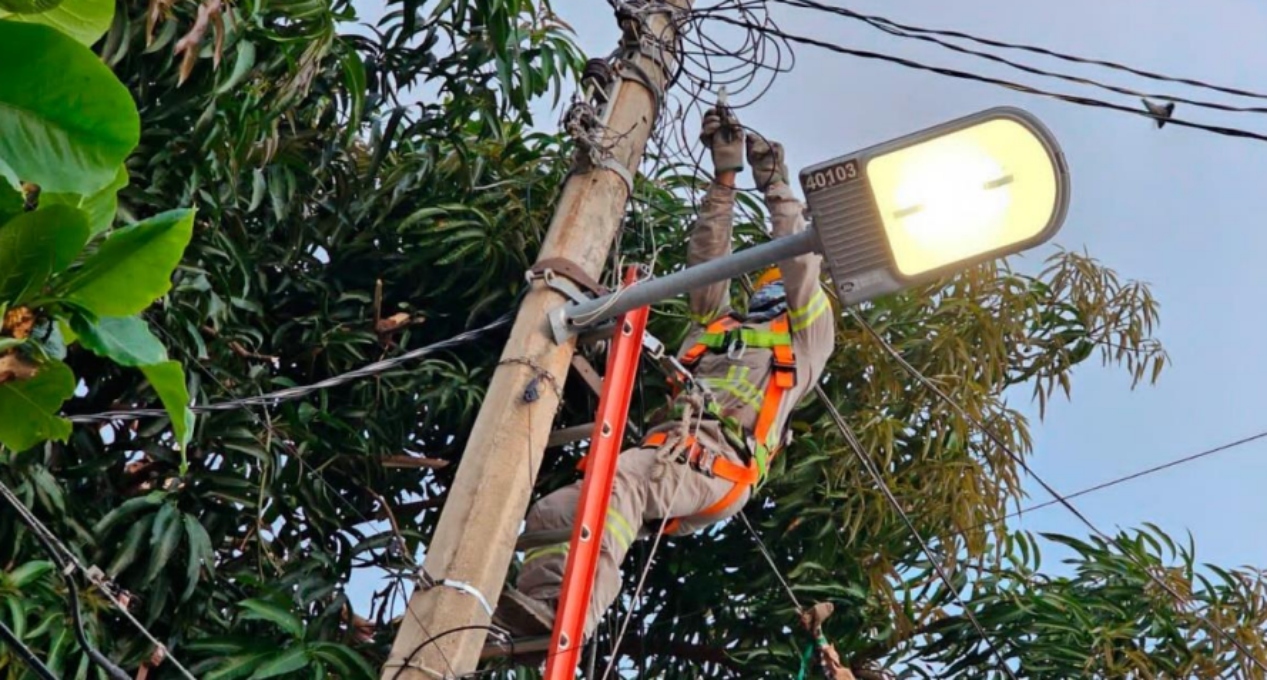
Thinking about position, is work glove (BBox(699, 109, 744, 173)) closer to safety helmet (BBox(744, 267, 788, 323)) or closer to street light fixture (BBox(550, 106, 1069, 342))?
safety helmet (BBox(744, 267, 788, 323))

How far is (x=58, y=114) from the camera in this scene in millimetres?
1792

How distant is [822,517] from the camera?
24.9ft

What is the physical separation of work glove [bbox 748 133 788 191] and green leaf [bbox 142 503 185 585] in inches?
86.2

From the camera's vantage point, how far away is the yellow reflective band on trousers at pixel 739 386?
604 centimetres

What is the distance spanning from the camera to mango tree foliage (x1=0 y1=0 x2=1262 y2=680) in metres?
6.24

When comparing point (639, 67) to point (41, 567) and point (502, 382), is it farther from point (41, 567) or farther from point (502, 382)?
point (41, 567)

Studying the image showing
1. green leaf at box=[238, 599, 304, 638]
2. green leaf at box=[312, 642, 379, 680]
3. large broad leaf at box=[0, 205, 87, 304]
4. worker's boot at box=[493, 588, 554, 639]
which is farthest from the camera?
green leaf at box=[312, 642, 379, 680]

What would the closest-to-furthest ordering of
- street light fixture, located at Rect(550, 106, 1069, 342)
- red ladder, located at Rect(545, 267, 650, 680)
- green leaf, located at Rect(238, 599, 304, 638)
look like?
street light fixture, located at Rect(550, 106, 1069, 342)
red ladder, located at Rect(545, 267, 650, 680)
green leaf, located at Rect(238, 599, 304, 638)

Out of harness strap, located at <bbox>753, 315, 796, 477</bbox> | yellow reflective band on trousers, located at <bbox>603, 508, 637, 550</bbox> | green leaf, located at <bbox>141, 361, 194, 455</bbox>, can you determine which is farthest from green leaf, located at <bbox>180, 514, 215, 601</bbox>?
green leaf, located at <bbox>141, 361, 194, 455</bbox>

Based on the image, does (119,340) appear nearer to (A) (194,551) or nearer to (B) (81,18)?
(B) (81,18)

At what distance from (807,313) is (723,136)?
0.66 metres

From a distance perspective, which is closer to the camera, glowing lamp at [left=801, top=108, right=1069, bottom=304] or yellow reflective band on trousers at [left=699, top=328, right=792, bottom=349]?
glowing lamp at [left=801, top=108, right=1069, bottom=304]

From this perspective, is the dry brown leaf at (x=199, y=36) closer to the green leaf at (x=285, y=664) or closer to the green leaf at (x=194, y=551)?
the green leaf at (x=194, y=551)

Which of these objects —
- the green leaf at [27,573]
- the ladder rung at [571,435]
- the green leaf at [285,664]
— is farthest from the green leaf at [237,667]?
the ladder rung at [571,435]
